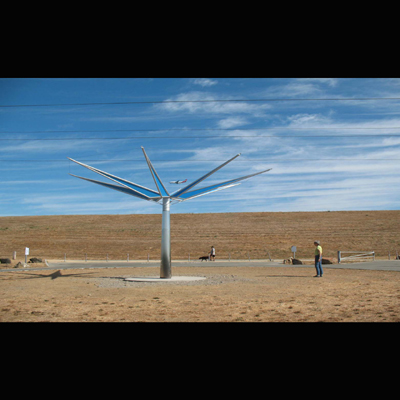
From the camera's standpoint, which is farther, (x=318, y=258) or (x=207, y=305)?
(x=318, y=258)

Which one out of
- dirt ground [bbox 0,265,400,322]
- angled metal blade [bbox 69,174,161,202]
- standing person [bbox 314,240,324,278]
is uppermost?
angled metal blade [bbox 69,174,161,202]

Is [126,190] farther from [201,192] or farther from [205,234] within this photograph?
[205,234]

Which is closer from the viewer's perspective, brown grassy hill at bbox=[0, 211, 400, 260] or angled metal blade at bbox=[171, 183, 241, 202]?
angled metal blade at bbox=[171, 183, 241, 202]

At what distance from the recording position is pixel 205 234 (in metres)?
70.9

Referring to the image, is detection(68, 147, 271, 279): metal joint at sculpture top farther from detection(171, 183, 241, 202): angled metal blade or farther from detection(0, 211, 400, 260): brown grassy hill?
detection(0, 211, 400, 260): brown grassy hill

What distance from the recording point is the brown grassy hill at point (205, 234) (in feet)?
185

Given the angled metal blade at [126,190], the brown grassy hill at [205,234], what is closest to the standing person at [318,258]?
the angled metal blade at [126,190]

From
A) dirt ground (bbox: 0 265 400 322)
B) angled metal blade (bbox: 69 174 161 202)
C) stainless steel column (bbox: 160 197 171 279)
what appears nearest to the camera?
dirt ground (bbox: 0 265 400 322)

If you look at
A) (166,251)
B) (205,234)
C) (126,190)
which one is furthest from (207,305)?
(205,234)

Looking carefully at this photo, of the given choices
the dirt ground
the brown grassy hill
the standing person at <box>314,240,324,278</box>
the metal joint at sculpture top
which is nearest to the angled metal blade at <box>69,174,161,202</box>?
the metal joint at sculpture top

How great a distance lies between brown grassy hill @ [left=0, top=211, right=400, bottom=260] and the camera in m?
56.3
